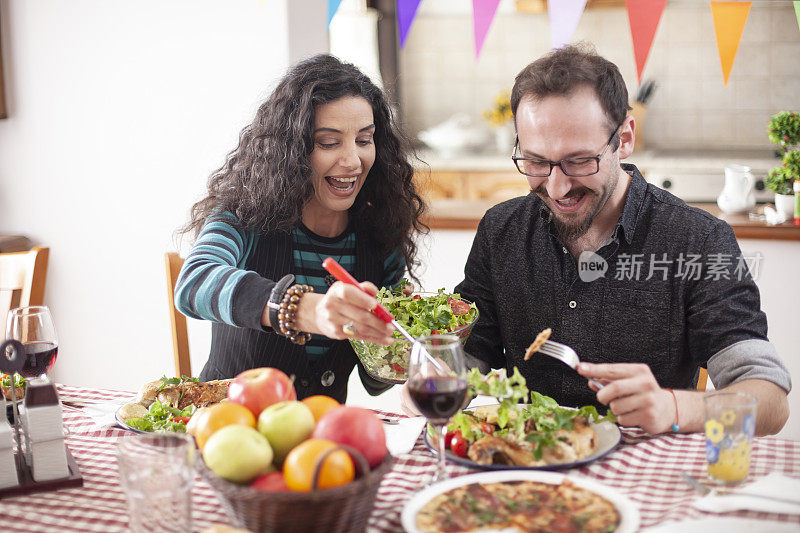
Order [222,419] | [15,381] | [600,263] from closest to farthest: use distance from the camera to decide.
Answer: [222,419] → [15,381] → [600,263]

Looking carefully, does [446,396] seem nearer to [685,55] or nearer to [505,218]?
[505,218]

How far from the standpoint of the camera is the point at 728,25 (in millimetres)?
2480

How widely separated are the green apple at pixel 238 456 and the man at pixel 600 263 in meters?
0.86

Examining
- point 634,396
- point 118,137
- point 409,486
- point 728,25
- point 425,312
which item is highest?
point 728,25

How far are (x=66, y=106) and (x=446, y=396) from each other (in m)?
2.52

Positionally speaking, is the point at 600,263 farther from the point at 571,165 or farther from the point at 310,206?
the point at 310,206

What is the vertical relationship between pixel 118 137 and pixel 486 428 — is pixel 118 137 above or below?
above

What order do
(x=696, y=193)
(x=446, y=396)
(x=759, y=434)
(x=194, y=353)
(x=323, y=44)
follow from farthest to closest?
(x=696, y=193), (x=194, y=353), (x=323, y=44), (x=759, y=434), (x=446, y=396)

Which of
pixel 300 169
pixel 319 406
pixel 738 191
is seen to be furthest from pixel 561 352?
pixel 738 191

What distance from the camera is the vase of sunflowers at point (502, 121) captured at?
4.88 m

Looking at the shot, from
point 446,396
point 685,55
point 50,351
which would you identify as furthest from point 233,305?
point 685,55

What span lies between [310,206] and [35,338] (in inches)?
31.8

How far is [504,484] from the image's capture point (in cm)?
124

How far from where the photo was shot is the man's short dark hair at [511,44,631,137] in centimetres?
178
